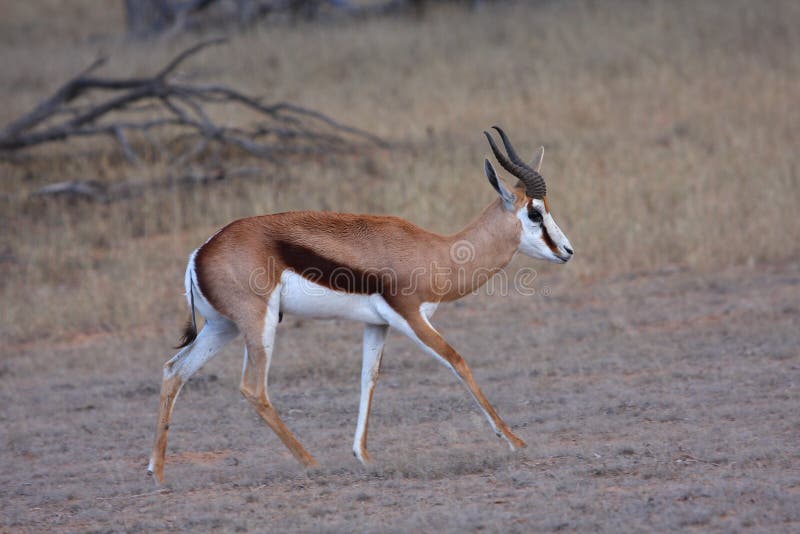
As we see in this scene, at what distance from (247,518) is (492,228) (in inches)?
101

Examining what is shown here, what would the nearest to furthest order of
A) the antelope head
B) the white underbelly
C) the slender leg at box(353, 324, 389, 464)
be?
the white underbelly
the slender leg at box(353, 324, 389, 464)
the antelope head

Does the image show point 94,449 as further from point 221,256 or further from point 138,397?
point 221,256

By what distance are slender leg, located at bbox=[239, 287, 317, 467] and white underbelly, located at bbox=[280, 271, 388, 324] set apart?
3.4 inches

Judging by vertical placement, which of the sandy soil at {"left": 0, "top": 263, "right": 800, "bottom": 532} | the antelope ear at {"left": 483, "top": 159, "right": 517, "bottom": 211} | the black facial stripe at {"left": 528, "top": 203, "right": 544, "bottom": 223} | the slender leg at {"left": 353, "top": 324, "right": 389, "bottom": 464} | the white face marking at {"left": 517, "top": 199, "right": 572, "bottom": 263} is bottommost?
the sandy soil at {"left": 0, "top": 263, "right": 800, "bottom": 532}

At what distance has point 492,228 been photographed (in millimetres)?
7078

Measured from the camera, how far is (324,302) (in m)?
6.54

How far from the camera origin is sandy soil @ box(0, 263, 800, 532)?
18.3ft

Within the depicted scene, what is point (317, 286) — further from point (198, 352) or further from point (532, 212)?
point (532, 212)

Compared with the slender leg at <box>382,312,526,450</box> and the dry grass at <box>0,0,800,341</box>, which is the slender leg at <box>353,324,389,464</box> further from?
the dry grass at <box>0,0,800,341</box>

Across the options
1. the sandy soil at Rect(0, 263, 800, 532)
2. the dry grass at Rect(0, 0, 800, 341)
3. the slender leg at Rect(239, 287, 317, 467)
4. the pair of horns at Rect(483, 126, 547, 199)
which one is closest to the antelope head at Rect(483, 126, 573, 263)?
the pair of horns at Rect(483, 126, 547, 199)

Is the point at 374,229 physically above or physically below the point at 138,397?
above

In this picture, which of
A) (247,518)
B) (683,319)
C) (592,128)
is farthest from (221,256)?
(592,128)

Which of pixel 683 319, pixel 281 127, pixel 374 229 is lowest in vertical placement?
pixel 683 319

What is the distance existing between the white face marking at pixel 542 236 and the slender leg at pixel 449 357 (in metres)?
0.95
